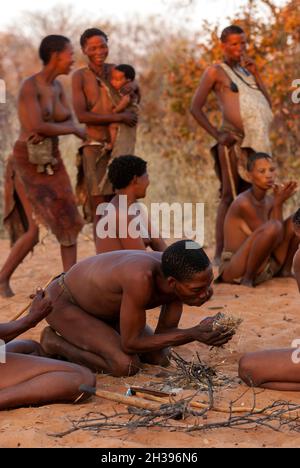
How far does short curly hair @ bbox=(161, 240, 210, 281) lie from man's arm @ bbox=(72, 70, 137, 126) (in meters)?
2.65

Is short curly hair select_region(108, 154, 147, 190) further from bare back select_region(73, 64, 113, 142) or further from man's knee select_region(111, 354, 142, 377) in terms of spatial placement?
man's knee select_region(111, 354, 142, 377)

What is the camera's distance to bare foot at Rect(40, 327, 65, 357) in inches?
178

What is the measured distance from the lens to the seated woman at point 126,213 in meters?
5.32

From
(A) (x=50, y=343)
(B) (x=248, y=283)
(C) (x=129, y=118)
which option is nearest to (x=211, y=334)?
(A) (x=50, y=343)

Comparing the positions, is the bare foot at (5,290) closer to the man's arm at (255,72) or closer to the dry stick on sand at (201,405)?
the man's arm at (255,72)

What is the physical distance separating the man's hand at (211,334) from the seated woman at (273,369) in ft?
0.54

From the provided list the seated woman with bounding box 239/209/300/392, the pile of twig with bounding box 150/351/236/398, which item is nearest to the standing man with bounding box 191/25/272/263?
the pile of twig with bounding box 150/351/236/398

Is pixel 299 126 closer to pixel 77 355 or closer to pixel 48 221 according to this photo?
pixel 48 221

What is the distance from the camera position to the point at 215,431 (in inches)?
133

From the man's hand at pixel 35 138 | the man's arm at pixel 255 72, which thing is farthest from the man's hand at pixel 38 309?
the man's arm at pixel 255 72

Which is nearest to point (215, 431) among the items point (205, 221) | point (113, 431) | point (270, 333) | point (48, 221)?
point (113, 431)

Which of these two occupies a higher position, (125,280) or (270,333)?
(125,280)
